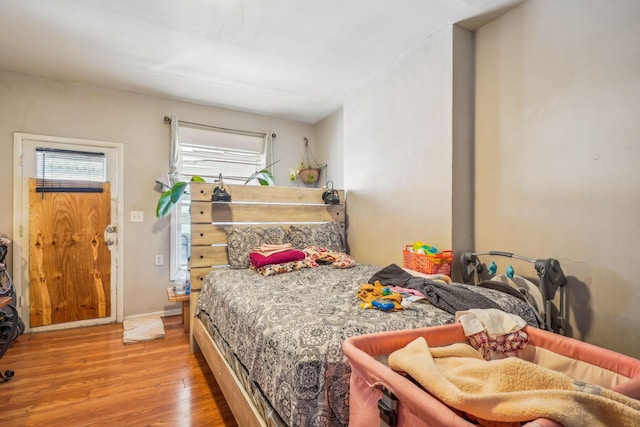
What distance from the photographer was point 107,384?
212cm

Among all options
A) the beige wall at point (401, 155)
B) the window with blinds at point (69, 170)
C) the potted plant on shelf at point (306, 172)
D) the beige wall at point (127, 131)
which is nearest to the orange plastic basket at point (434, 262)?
the beige wall at point (401, 155)

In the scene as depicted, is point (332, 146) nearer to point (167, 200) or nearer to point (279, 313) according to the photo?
point (167, 200)

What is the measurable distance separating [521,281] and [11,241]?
428 cm

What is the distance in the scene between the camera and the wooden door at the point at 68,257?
301cm

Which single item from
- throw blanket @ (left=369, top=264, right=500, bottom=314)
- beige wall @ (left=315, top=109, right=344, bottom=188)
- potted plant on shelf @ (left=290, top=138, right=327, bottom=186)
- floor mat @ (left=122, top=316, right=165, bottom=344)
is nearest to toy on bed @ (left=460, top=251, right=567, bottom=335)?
throw blanket @ (left=369, top=264, right=500, bottom=314)

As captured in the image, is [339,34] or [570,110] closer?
[570,110]

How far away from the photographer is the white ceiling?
2.09 meters

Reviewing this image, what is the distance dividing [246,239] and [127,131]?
1956 millimetres

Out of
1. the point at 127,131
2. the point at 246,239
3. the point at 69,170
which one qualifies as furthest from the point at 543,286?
the point at 69,170

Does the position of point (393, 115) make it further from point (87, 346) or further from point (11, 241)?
point (11, 241)

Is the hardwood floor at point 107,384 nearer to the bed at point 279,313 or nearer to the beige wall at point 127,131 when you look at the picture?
the bed at point 279,313

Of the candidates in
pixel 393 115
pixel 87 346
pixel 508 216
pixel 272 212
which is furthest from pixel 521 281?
pixel 87 346

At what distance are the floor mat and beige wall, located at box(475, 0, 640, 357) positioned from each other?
9.90 feet

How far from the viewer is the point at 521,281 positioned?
193cm
